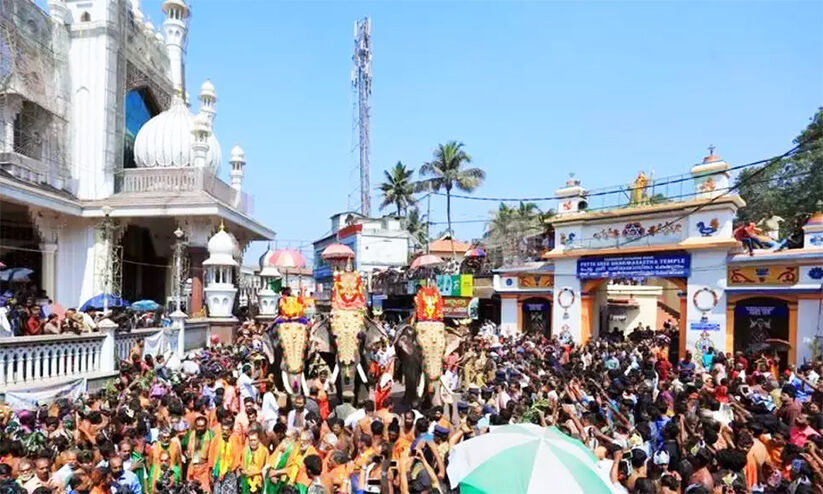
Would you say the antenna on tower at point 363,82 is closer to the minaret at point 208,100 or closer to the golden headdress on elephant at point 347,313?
the minaret at point 208,100

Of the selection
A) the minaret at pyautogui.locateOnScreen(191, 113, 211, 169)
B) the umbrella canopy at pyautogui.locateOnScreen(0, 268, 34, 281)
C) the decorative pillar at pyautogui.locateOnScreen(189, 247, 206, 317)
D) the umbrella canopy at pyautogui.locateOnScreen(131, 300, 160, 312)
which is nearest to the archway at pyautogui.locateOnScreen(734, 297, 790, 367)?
the decorative pillar at pyautogui.locateOnScreen(189, 247, 206, 317)

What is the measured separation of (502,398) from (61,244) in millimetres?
15648

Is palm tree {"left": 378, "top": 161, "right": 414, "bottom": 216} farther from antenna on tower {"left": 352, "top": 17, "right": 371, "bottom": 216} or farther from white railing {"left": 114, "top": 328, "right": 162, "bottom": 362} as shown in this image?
white railing {"left": 114, "top": 328, "right": 162, "bottom": 362}

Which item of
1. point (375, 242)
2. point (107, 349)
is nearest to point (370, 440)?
point (107, 349)

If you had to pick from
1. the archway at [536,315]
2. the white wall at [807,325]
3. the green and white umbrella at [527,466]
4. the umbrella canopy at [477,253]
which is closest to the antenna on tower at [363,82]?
the umbrella canopy at [477,253]

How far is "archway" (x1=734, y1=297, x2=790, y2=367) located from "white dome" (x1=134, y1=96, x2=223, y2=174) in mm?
16616

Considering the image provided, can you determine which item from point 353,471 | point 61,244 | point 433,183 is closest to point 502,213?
Result: point 433,183

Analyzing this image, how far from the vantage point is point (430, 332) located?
9.46 metres

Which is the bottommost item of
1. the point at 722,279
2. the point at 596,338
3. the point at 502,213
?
the point at 596,338

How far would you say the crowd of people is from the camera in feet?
16.1

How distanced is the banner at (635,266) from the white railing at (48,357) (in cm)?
1460

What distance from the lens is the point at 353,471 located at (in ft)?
17.0

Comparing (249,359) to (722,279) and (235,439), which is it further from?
(722,279)

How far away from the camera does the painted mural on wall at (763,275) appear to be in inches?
572
